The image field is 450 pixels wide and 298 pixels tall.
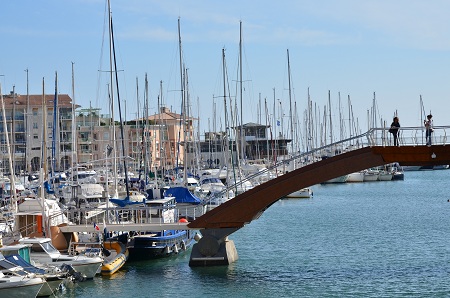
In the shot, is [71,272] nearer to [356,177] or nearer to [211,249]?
[211,249]

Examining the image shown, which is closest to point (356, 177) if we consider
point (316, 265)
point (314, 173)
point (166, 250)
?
point (166, 250)

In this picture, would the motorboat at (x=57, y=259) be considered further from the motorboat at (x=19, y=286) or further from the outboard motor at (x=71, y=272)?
the motorboat at (x=19, y=286)

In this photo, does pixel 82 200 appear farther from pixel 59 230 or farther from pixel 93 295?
pixel 93 295

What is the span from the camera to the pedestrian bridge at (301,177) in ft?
146

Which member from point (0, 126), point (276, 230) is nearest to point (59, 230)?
point (276, 230)

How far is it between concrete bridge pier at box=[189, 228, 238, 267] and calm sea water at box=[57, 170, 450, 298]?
61cm

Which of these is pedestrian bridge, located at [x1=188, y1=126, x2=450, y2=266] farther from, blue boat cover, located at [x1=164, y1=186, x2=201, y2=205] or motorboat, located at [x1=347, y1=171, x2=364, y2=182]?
motorboat, located at [x1=347, y1=171, x2=364, y2=182]

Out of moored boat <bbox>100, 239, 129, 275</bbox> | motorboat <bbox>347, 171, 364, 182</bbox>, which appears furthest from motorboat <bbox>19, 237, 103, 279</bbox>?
motorboat <bbox>347, 171, 364, 182</bbox>

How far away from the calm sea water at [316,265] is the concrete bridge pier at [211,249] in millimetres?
613

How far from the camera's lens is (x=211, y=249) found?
46.7m

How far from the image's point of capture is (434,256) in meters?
51.7

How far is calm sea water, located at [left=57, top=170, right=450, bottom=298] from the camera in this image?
4147cm

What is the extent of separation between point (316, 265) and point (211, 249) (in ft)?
18.6

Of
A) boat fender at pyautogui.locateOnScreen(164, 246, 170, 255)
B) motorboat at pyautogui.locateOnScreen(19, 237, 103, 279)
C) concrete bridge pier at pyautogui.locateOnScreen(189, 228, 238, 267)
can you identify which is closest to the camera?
motorboat at pyautogui.locateOnScreen(19, 237, 103, 279)
